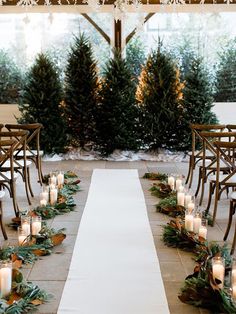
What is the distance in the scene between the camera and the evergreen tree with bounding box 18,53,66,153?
924 cm

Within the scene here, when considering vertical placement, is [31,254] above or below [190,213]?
below

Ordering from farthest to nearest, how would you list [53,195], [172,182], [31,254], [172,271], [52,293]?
[172,182] < [53,195] < [31,254] < [172,271] < [52,293]

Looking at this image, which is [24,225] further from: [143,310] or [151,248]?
[143,310]

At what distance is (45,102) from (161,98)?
81.8 inches

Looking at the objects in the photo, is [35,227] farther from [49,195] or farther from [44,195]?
[49,195]

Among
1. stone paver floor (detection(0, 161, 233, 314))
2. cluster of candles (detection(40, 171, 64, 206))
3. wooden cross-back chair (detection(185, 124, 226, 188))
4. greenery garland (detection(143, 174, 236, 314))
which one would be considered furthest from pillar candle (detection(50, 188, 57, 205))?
wooden cross-back chair (detection(185, 124, 226, 188))

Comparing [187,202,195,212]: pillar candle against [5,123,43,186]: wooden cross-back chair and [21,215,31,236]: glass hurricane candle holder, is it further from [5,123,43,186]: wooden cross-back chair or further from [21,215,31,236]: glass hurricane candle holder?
[5,123,43,186]: wooden cross-back chair

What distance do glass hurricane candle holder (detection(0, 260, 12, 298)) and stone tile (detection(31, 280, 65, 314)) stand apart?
0.25 m

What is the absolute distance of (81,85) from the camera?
9422 millimetres

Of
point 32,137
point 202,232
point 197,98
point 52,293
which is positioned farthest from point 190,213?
point 197,98

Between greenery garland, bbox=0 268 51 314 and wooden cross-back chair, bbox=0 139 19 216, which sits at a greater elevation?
wooden cross-back chair, bbox=0 139 19 216

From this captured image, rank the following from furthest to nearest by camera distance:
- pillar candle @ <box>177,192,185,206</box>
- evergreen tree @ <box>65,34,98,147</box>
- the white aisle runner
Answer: evergreen tree @ <box>65,34,98,147</box>
pillar candle @ <box>177,192,185,206</box>
the white aisle runner

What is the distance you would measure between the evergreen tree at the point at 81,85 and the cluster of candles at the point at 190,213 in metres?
3.57

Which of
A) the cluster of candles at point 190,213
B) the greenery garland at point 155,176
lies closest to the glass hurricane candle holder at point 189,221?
the cluster of candles at point 190,213
